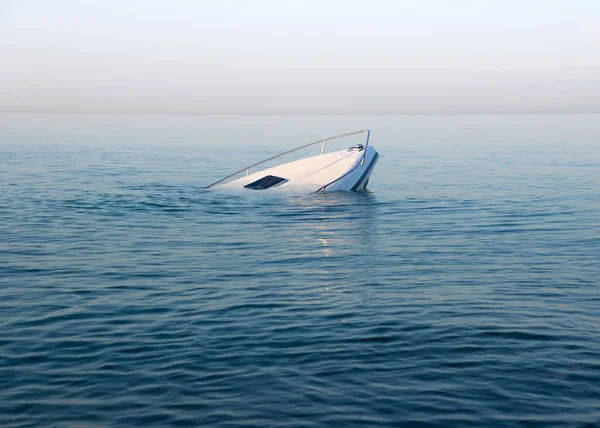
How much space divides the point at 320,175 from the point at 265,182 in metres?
2.78

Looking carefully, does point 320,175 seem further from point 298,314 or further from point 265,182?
point 298,314

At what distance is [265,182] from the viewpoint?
35562 millimetres

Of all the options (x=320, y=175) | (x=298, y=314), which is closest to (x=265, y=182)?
(x=320, y=175)

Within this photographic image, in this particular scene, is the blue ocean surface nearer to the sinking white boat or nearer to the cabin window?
the sinking white boat

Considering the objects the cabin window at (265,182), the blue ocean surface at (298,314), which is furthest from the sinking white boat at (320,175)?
the blue ocean surface at (298,314)

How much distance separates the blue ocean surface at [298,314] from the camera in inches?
391

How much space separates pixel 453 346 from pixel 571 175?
3733 centimetres

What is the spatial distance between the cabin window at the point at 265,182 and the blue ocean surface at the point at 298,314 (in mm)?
3231

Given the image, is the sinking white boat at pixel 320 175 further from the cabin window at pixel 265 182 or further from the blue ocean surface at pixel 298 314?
the blue ocean surface at pixel 298 314

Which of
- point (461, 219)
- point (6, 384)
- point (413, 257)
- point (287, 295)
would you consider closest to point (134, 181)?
point (461, 219)

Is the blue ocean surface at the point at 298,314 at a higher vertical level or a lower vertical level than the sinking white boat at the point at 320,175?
lower

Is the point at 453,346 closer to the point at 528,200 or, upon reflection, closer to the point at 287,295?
the point at 287,295

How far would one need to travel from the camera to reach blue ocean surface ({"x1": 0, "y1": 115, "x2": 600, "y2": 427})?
9.93 metres

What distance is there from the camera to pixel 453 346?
1226 centimetres
